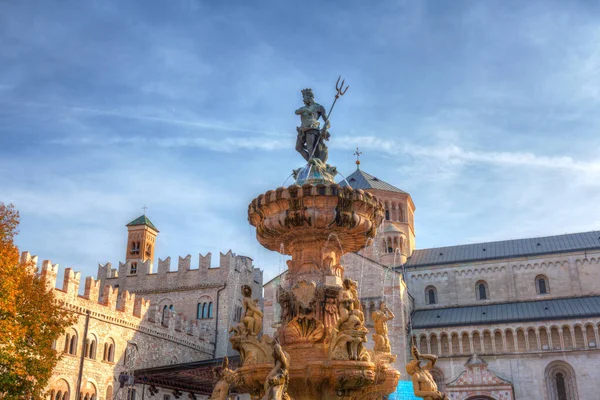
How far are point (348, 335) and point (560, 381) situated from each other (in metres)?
31.7

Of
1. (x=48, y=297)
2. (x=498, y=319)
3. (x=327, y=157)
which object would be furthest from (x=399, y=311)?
(x=327, y=157)

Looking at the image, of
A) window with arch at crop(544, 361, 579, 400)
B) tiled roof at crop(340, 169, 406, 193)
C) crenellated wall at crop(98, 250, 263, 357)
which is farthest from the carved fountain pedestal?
tiled roof at crop(340, 169, 406, 193)

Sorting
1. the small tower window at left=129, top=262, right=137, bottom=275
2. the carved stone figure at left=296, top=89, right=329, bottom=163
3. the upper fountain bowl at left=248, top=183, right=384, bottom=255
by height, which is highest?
the small tower window at left=129, top=262, right=137, bottom=275

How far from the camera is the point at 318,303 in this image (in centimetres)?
1055

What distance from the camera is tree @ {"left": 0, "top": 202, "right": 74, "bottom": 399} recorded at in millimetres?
16578

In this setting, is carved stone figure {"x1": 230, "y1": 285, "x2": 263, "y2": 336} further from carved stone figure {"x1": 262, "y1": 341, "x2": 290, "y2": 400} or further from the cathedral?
the cathedral

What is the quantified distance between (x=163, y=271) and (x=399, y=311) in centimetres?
1859

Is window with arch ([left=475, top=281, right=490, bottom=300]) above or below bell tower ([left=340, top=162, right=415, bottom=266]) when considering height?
below

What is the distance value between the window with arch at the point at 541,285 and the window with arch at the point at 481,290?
3.46 m

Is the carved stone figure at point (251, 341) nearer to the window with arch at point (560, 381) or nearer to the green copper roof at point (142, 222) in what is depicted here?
the window with arch at point (560, 381)

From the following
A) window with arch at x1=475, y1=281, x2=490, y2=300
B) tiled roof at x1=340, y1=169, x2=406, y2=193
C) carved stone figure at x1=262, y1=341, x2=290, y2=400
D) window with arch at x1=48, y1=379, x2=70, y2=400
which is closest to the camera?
carved stone figure at x1=262, y1=341, x2=290, y2=400

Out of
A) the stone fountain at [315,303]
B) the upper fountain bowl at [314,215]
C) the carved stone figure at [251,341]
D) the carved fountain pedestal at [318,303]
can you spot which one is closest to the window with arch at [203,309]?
the stone fountain at [315,303]

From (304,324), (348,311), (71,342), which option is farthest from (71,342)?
(348,311)

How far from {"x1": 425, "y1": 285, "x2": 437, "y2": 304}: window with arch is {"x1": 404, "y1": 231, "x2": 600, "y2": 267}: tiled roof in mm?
→ 1918
